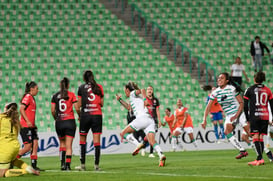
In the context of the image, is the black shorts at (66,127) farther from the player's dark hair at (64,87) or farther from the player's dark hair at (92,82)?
the player's dark hair at (92,82)

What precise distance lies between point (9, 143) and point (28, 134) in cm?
237

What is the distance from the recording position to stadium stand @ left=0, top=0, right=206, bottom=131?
94.0 feet

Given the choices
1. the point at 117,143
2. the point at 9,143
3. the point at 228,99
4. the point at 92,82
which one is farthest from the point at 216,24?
the point at 9,143

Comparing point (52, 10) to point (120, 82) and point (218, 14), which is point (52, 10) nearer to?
point (120, 82)

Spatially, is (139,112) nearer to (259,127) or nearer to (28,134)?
(28,134)

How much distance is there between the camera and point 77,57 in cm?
3014

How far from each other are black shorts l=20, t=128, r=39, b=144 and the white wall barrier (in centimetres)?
912

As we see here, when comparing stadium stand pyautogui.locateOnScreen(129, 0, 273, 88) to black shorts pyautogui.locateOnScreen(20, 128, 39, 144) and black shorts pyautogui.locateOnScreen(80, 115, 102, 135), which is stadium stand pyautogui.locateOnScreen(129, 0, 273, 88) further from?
black shorts pyautogui.locateOnScreen(80, 115, 102, 135)

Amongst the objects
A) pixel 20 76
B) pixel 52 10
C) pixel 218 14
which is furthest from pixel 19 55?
pixel 218 14

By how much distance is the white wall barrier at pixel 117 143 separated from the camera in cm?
2442

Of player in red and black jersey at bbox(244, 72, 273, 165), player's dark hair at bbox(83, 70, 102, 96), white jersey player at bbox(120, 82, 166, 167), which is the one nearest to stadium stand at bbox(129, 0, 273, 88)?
white jersey player at bbox(120, 82, 166, 167)

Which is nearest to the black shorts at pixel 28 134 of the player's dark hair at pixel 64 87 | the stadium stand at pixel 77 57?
the player's dark hair at pixel 64 87

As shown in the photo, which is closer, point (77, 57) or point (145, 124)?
point (145, 124)

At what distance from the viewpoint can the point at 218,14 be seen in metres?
33.0
